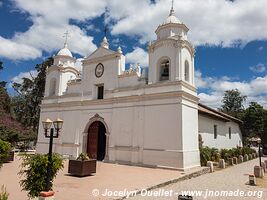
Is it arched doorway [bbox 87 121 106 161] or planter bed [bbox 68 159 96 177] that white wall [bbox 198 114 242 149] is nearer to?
arched doorway [bbox 87 121 106 161]

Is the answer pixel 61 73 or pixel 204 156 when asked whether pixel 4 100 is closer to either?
pixel 61 73

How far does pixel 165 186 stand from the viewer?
11.1 m

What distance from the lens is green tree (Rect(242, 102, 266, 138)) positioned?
36156 mm

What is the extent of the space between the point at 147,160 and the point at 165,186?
19.6 feet

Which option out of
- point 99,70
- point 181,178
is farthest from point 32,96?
point 181,178

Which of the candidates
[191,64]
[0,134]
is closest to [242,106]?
[191,64]

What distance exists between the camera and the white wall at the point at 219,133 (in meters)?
21.4

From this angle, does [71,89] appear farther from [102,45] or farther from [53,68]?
[102,45]

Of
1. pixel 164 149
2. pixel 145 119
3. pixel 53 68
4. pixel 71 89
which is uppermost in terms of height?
pixel 53 68

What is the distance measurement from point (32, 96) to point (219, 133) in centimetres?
2717

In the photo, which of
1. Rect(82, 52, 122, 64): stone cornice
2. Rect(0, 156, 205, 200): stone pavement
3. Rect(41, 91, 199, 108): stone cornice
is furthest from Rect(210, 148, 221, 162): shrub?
Rect(82, 52, 122, 64): stone cornice

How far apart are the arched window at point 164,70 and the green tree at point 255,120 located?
931 inches

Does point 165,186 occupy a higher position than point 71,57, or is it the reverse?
point 71,57

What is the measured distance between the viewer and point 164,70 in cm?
1842
